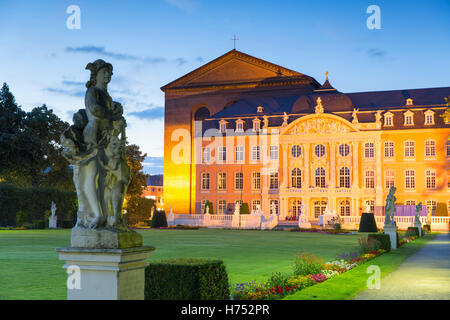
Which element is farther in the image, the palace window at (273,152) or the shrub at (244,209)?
the palace window at (273,152)

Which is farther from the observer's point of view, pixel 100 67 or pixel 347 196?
pixel 347 196

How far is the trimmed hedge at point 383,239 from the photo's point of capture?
19547 millimetres

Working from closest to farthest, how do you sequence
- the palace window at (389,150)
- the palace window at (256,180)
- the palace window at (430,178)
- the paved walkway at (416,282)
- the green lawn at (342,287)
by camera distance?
1. the green lawn at (342,287)
2. the paved walkway at (416,282)
3. the palace window at (430,178)
4. the palace window at (389,150)
5. the palace window at (256,180)

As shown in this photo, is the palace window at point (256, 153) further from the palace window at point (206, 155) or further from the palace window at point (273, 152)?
the palace window at point (206, 155)

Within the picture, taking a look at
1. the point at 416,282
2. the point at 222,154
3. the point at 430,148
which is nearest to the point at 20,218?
the point at 222,154

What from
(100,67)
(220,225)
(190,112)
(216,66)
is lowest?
(220,225)

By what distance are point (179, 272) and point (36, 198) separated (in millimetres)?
41519

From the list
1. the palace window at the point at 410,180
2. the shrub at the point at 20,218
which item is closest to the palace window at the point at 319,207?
the palace window at the point at 410,180

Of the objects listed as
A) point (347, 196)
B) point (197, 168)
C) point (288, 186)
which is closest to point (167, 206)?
point (197, 168)

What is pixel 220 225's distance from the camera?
4941 centimetres

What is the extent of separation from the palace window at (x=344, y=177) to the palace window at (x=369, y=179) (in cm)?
178

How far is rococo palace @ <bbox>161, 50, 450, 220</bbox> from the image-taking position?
54500 mm

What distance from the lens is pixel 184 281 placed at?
6.71 m
